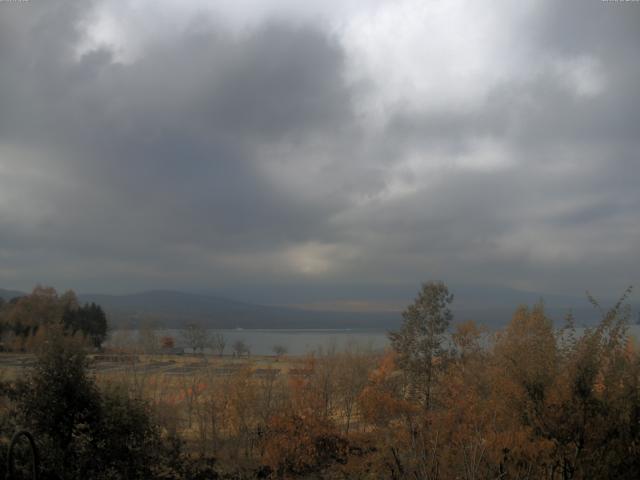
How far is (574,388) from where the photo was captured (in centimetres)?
1240

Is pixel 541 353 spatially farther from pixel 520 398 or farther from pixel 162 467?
pixel 162 467

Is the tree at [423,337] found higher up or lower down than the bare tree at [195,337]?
higher up

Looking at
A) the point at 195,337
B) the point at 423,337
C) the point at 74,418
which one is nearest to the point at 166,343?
the point at 195,337

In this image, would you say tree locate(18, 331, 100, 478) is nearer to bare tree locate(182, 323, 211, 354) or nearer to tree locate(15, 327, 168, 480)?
tree locate(15, 327, 168, 480)

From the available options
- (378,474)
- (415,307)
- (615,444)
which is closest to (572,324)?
(615,444)

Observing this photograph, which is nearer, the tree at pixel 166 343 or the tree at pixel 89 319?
the tree at pixel 166 343

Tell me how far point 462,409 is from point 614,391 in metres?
12.4

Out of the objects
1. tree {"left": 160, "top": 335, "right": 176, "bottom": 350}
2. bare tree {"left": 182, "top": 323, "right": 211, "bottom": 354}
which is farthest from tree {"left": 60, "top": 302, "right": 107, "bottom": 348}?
bare tree {"left": 182, "top": 323, "right": 211, "bottom": 354}

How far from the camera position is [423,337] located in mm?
35281

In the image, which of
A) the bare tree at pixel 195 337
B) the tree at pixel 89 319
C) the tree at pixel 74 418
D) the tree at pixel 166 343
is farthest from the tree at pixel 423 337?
the bare tree at pixel 195 337

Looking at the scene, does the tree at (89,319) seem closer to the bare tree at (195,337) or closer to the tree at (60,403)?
the bare tree at (195,337)

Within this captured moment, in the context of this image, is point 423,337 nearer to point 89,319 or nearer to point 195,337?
point 89,319

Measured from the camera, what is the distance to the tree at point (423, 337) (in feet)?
113

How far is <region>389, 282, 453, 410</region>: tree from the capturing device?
34.4 meters
